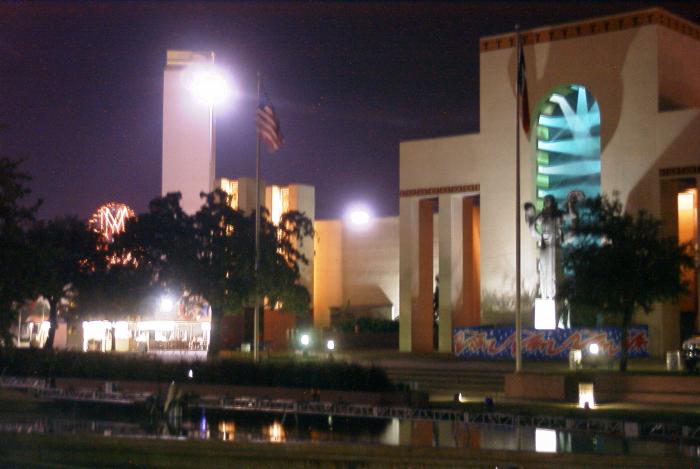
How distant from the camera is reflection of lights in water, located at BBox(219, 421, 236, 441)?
21.3 meters

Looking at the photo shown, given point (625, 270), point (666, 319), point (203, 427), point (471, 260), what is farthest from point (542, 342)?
point (203, 427)

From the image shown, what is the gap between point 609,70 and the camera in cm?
5044

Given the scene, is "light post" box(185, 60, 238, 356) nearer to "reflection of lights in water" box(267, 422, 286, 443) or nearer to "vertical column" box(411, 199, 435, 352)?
"vertical column" box(411, 199, 435, 352)

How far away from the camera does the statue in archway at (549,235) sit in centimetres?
4769

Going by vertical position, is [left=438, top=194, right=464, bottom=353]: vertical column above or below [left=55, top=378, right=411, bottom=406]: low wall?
above

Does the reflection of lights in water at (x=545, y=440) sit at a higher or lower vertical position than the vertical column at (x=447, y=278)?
lower

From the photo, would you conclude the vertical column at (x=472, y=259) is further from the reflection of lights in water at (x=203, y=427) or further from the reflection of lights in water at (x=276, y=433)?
the reflection of lights in water at (x=276, y=433)

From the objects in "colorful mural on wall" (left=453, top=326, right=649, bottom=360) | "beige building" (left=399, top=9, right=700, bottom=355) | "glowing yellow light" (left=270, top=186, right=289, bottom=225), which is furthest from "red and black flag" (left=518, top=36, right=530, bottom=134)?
"glowing yellow light" (left=270, top=186, right=289, bottom=225)

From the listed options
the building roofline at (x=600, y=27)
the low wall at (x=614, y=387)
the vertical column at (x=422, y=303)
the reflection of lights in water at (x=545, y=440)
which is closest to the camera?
the reflection of lights in water at (x=545, y=440)

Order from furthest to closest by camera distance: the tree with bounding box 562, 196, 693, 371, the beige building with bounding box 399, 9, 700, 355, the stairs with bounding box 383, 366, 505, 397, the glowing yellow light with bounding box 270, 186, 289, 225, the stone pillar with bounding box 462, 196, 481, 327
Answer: the glowing yellow light with bounding box 270, 186, 289, 225
the stone pillar with bounding box 462, 196, 481, 327
the beige building with bounding box 399, 9, 700, 355
the stairs with bounding box 383, 366, 505, 397
the tree with bounding box 562, 196, 693, 371

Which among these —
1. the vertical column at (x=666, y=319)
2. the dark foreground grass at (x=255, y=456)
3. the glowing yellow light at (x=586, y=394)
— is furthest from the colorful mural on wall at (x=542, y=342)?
the dark foreground grass at (x=255, y=456)

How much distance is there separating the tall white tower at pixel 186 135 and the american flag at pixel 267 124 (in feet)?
107

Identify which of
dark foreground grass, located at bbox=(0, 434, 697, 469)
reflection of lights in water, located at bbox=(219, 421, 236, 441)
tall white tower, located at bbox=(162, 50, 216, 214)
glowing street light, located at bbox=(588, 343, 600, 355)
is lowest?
dark foreground grass, located at bbox=(0, 434, 697, 469)

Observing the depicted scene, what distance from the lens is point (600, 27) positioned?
50.9 meters
